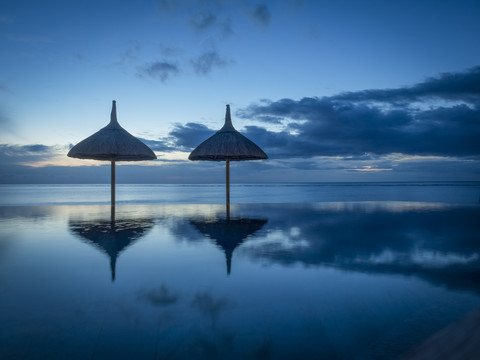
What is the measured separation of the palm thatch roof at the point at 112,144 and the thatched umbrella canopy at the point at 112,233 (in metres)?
2.69

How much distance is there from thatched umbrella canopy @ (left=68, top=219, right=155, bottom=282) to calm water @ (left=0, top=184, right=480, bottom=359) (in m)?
0.07

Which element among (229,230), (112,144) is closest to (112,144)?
(112,144)

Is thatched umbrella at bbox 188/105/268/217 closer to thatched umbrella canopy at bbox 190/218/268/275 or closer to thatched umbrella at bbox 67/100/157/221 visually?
thatched umbrella at bbox 67/100/157/221

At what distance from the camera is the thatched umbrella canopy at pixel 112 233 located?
5.25 m

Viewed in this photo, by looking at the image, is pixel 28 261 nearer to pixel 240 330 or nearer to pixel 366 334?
pixel 240 330

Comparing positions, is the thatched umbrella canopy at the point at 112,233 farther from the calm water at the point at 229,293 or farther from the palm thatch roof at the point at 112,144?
the palm thatch roof at the point at 112,144

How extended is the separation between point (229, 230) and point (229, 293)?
146 inches

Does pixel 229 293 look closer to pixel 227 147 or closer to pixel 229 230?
pixel 229 230

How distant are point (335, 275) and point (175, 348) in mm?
2475

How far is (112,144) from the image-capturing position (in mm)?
10078

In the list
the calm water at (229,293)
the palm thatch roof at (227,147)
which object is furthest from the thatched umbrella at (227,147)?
the calm water at (229,293)

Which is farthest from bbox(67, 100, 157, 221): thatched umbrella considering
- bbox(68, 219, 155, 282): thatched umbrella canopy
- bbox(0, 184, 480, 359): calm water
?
bbox(0, 184, 480, 359): calm water

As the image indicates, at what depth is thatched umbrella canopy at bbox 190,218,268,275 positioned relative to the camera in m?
5.50

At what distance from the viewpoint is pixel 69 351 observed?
213 centimetres
